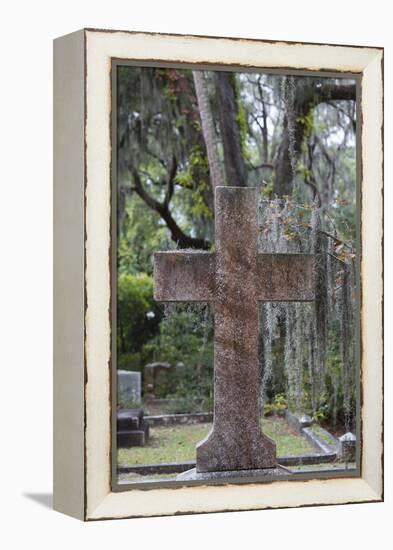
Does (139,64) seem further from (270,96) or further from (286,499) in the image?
(270,96)

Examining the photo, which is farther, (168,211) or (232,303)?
(168,211)

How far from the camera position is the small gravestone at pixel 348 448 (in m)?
5.62

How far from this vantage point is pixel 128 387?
8.88 m

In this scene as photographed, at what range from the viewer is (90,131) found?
15.8 feet

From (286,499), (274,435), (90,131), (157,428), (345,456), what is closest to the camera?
(90,131)

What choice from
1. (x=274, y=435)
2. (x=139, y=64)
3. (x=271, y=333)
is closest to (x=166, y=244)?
(x=274, y=435)

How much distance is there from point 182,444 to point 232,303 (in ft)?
9.09

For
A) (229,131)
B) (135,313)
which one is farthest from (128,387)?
(229,131)

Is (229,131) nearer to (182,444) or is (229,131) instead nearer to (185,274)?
(182,444)

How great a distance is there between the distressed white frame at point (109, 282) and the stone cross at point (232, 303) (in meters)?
0.25

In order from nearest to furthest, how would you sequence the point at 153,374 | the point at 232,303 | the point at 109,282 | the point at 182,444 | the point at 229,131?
the point at 109,282, the point at 232,303, the point at 182,444, the point at 229,131, the point at 153,374

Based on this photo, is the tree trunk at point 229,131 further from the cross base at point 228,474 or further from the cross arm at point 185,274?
the cross base at point 228,474

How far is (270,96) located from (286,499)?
173 inches

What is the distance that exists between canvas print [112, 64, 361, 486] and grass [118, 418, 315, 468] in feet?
0.06
